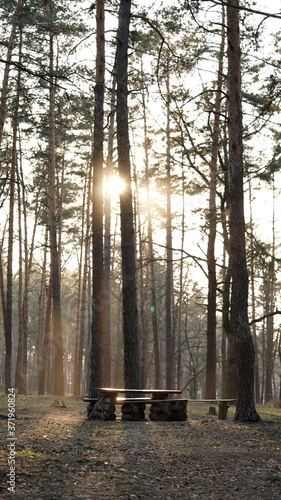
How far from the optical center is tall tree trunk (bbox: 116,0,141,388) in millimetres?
12391

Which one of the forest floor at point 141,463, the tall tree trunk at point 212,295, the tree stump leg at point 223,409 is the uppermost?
the tall tree trunk at point 212,295

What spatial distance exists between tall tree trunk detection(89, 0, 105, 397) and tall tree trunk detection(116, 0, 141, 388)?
0.64 m

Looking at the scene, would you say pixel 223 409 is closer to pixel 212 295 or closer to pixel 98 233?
pixel 98 233

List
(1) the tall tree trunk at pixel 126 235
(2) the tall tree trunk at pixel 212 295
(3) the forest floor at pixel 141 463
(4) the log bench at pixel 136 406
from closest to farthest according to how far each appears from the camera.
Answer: (3) the forest floor at pixel 141 463 < (4) the log bench at pixel 136 406 < (1) the tall tree trunk at pixel 126 235 < (2) the tall tree trunk at pixel 212 295

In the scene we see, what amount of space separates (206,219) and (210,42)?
17.8 ft

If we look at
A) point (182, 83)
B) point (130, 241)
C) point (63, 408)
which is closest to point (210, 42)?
point (182, 83)

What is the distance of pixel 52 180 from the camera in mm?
21000

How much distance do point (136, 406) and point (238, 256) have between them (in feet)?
13.3

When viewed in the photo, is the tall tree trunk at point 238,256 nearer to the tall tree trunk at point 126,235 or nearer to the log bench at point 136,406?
the log bench at point 136,406

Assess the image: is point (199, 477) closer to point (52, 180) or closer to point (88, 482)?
→ point (88, 482)

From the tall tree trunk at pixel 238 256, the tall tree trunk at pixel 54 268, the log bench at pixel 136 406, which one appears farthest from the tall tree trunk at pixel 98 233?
the tall tree trunk at pixel 54 268

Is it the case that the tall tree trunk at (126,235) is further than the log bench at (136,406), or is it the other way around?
the tall tree trunk at (126,235)

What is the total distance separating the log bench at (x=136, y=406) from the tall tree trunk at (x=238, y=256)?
1.37 m

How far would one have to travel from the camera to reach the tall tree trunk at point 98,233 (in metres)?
13.5
